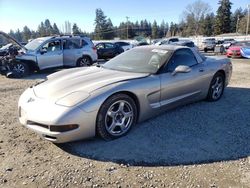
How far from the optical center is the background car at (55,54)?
11.1 meters

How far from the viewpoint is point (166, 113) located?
5094 millimetres

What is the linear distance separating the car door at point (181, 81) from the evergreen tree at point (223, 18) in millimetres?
78144

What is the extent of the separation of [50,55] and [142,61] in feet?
24.3

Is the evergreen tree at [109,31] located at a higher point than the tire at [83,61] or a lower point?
higher

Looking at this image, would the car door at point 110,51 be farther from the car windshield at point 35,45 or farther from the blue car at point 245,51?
the blue car at point 245,51

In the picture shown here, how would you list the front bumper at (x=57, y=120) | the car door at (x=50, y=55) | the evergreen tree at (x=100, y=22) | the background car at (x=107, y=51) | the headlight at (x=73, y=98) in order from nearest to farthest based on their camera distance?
the front bumper at (x=57, y=120) < the headlight at (x=73, y=98) < the car door at (x=50, y=55) < the background car at (x=107, y=51) < the evergreen tree at (x=100, y=22)

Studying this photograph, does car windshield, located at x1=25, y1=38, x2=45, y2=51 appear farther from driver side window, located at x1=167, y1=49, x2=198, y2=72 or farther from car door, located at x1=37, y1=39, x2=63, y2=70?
driver side window, located at x1=167, y1=49, x2=198, y2=72

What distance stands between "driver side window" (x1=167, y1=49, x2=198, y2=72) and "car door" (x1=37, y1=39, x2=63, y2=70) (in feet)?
24.3

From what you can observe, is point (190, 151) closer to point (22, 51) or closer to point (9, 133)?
point (9, 133)

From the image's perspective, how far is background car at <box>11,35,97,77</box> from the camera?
11078mm

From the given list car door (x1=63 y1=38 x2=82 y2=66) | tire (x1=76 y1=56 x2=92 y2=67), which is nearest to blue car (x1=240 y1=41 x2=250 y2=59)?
tire (x1=76 y1=56 x2=92 y2=67)

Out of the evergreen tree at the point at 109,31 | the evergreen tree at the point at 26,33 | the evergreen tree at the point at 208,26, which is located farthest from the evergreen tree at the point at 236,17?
the evergreen tree at the point at 26,33

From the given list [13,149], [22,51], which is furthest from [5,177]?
[22,51]

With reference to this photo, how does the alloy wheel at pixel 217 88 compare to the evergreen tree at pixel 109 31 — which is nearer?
the alloy wheel at pixel 217 88
